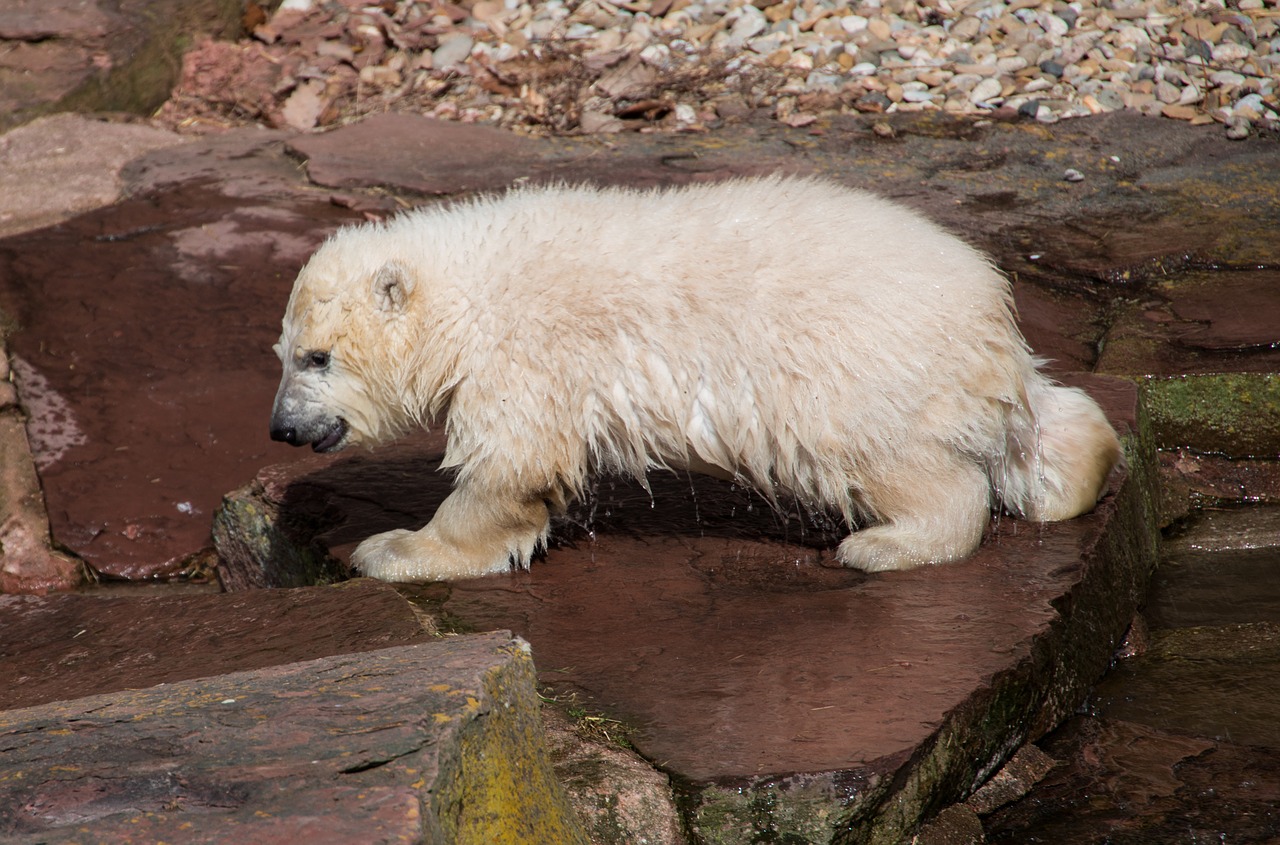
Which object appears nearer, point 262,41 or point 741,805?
point 741,805

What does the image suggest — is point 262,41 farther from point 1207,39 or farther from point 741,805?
point 741,805

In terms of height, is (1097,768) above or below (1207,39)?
below

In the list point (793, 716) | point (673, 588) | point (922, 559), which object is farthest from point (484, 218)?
point (793, 716)

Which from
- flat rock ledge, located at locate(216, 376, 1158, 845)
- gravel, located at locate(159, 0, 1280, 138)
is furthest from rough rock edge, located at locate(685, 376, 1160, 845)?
gravel, located at locate(159, 0, 1280, 138)

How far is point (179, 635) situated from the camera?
12.0 feet

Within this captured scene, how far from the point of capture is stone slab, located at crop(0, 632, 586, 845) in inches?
72.9

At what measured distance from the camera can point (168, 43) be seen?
9.47m

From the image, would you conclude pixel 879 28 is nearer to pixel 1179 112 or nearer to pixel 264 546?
pixel 1179 112

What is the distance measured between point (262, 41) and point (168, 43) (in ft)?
2.54

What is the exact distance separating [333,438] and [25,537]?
74.4 inches

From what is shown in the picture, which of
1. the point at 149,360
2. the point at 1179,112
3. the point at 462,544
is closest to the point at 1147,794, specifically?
the point at 462,544

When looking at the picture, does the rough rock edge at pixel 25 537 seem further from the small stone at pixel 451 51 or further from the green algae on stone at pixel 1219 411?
the small stone at pixel 451 51

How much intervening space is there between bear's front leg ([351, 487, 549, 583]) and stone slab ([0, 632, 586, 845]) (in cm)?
153

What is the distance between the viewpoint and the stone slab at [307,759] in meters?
1.85
